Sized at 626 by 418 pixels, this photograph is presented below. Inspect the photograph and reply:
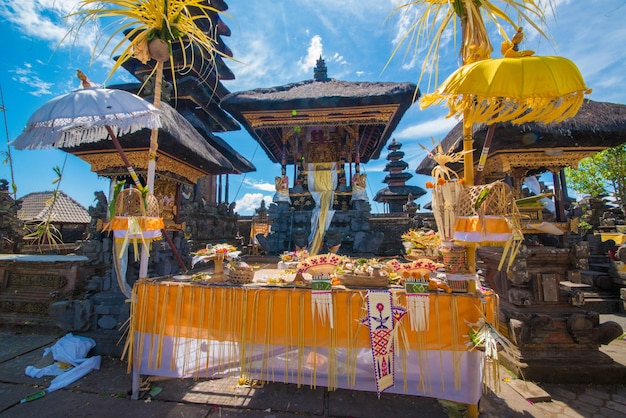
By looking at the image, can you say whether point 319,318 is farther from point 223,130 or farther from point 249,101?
point 223,130

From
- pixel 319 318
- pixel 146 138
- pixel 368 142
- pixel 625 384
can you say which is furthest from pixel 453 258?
pixel 368 142

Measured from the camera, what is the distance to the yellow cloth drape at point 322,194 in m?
8.51

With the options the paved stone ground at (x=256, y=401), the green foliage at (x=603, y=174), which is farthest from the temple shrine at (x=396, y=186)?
the paved stone ground at (x=256, y=401)

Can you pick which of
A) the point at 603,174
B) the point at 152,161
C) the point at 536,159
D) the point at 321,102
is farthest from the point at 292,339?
the point at 603,174

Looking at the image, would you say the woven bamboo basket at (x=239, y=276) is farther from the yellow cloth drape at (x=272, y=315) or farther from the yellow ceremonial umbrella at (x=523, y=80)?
the yellow ceremonial umbrella at (x=523, y=80)

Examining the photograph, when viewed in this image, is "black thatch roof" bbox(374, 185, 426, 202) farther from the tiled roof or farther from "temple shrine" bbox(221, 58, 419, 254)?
the tiled roof

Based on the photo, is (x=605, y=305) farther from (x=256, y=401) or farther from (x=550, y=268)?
(x=256, y=401)

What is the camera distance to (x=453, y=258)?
2.73 m

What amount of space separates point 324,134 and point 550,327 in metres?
10.2

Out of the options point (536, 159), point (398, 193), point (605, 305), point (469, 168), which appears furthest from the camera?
point (398, 193)

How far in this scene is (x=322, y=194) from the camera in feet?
35.7

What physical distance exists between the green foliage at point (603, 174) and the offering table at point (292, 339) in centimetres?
1986

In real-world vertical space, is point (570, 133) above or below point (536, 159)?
above

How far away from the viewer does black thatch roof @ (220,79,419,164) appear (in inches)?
332
